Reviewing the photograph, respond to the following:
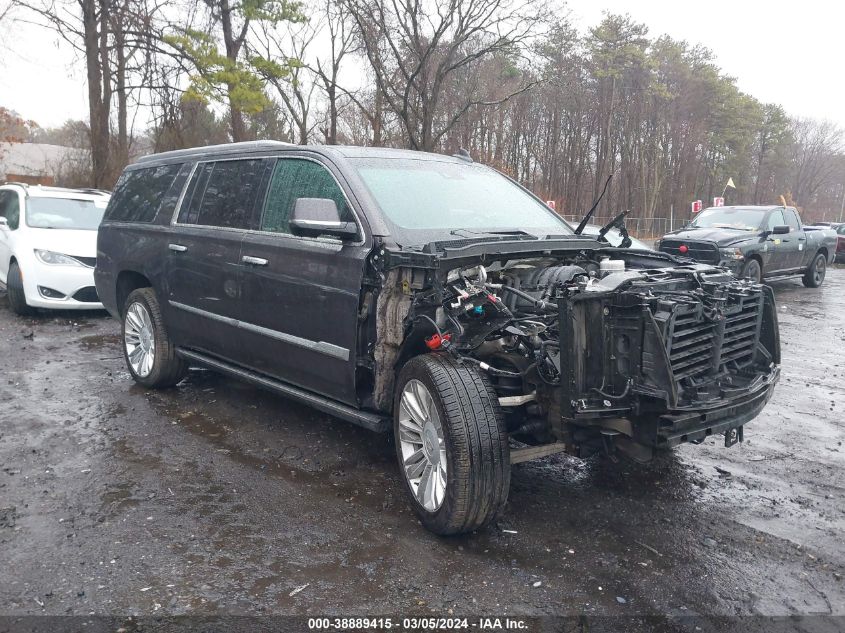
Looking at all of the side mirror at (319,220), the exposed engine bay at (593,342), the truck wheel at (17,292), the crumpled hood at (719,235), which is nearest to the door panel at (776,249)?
the crumpled hood at (719,235)

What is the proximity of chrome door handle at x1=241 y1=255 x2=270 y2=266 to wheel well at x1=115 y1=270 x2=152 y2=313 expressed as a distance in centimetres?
194

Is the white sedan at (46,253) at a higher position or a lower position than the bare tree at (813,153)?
lower

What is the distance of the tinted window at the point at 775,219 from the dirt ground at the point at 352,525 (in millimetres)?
9106

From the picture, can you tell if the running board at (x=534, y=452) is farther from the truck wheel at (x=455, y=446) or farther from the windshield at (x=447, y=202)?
the windshield at (x=447, y=202)

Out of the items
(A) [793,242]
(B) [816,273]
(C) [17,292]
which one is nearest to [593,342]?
(C) [17,292]

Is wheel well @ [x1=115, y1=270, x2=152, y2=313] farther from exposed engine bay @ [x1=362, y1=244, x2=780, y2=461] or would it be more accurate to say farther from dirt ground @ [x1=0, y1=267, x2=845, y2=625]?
exposed engine bay @ [x1=362, y1=244, x2=780, y2=461]

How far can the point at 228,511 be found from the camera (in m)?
3.78

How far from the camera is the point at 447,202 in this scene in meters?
A: 4.41

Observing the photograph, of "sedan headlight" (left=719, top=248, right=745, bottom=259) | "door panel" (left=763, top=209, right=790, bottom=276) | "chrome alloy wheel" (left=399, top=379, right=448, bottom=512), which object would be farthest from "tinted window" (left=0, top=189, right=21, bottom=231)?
"door panel" (left=763, top=209, right=790, bottom=276)

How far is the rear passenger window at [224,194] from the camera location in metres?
4.84

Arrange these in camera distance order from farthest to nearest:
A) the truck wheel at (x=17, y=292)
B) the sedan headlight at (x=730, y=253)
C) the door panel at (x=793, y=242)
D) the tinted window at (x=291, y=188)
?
the door panel at (x=793, y=242) < the sedan headlight at (x=730, y=253) < the truck wheel at (x=17, y=292) < the tinted window at (x=291, y=188)

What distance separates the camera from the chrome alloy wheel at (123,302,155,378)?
19.4 feet

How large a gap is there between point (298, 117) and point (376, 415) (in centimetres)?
3525

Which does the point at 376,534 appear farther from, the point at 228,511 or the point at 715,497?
the point at 715,497
